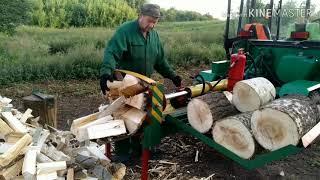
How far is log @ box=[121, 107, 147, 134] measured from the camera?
4.41 meters

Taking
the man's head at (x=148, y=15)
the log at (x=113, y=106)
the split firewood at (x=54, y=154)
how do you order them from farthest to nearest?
the man's head at (x=148, y=15), the log at (x=113, y=106), the split firewood at (x=54, y=154)

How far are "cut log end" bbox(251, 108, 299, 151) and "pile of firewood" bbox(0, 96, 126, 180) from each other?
1.67m

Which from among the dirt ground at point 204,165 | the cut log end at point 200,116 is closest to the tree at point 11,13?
the dirt ground at point 204,165

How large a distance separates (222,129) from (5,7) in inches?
429

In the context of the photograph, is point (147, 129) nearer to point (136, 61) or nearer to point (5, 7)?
point (136, 61)

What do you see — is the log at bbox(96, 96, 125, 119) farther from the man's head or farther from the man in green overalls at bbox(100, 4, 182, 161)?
the man's head

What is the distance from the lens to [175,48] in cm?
1391

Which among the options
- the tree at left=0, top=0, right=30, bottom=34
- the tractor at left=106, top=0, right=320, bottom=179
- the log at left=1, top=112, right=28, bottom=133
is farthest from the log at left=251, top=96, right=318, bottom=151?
the tree at left=0, top=0, right=30, bottom=34

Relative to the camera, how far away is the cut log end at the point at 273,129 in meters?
3.76

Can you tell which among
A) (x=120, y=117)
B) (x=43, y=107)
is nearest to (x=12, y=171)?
(x=120, y=117)

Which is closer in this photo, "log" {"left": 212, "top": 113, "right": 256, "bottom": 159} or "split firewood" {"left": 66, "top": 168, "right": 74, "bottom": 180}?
"log" {"left": 212, "top": 113, "right": 256, "bottom": 159}

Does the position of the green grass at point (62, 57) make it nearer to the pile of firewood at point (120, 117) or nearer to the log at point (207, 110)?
the pile of firewood at point (120, 117)

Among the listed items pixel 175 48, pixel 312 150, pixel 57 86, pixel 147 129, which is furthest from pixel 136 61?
pixel 175 48

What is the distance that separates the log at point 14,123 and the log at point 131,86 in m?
1.36
